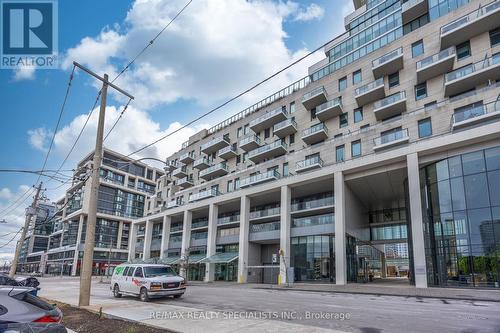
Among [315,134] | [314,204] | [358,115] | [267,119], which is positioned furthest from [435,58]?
[267,119]

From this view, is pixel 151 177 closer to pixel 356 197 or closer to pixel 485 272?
pixel 356 197

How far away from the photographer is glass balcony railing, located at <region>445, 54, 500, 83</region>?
96.5ft

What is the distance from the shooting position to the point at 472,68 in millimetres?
30641

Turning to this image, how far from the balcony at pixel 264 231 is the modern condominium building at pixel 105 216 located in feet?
175

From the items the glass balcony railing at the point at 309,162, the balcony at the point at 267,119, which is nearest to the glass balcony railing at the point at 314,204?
the glass balcony railing at the point at 309,162

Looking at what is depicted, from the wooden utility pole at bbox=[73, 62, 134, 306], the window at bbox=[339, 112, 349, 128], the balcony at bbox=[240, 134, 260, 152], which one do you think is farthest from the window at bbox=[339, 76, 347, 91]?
the wooden utility pole at bbox=[73, 62, 134, 306]

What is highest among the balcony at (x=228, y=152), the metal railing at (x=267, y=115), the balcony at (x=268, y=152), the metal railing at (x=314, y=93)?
the metal railing at (x=314, y=93)

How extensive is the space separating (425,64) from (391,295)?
78.2 feet

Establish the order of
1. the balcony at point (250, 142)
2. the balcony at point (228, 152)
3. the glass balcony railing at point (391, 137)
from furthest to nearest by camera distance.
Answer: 1. the balcony at point (228, 152)
2. the balcony at point (250, 142)
3. the glass balcony railing at point (391, 137)

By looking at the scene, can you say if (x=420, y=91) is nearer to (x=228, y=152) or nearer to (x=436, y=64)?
(x=436, y=64)

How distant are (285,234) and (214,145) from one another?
26.0 meters

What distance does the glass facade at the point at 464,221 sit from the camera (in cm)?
2273

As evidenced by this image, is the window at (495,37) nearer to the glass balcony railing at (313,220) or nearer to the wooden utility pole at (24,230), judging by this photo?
the glass balcony railing at (313,220)

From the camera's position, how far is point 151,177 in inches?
4424
